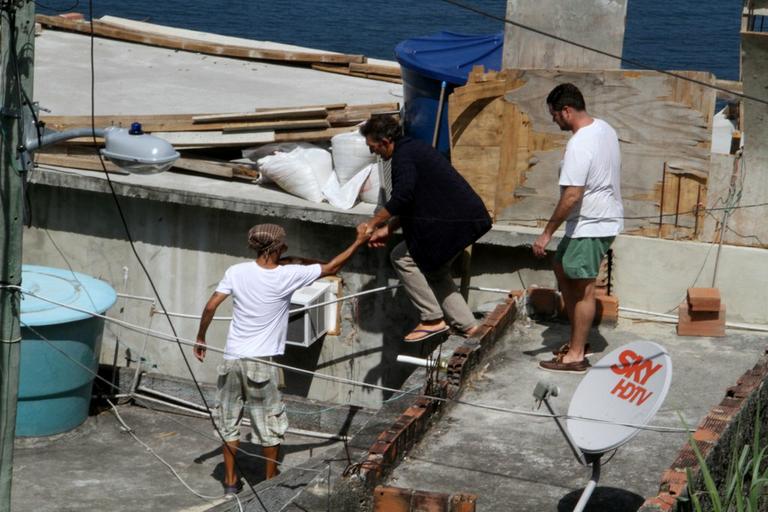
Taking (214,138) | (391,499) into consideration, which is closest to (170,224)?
(214,138)

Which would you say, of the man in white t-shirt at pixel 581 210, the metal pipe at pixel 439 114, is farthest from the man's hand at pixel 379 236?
the metal pipe at pixel 439 114

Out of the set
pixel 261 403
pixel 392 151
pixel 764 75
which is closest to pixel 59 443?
pixel 261 403

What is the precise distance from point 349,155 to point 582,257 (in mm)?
3358

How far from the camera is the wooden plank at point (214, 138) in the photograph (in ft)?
39.5

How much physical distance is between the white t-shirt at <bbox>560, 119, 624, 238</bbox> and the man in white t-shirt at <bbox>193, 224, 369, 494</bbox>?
156 cm

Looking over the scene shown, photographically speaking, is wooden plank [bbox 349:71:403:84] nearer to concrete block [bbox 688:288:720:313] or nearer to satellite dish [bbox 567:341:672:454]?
concrete block [bbox 688:288:720:313]

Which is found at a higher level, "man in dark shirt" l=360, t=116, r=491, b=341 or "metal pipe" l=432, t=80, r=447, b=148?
"metal pipe" l=432, t=80, r=447, b=148

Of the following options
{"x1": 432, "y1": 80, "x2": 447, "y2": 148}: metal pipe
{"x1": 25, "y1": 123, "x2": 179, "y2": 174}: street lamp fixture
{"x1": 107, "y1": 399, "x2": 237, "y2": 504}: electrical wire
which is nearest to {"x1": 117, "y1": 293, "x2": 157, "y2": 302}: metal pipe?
{"x1": 107, "y1": 399, "x2": 237, "y2": 504}: electrical wire

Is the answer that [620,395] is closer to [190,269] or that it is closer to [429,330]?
[429,330]

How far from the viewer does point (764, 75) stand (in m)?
9.69

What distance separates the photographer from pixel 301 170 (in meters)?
11.5

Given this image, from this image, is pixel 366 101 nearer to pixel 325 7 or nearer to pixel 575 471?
pixel 575 471

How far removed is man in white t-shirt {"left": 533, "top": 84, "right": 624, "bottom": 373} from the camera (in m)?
8.33

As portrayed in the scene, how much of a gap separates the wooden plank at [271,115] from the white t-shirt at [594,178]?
4.00 meters
